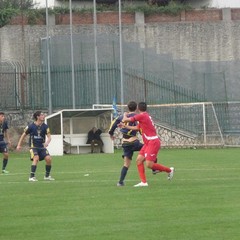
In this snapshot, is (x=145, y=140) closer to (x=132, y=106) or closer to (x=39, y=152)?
(x=132, y=106)

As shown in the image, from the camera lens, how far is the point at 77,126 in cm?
4241

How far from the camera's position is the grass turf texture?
11.9 m

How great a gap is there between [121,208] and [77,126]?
27.9 metres

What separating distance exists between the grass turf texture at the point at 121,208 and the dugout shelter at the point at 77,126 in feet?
54.4

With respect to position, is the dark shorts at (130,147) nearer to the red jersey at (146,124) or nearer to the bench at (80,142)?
the red jersey at (146,124)

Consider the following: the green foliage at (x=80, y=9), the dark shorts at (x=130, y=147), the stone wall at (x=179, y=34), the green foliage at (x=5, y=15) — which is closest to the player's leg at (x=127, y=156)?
the dark shorts at (x=130, y=147)

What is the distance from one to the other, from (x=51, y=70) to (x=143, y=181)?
30121mm

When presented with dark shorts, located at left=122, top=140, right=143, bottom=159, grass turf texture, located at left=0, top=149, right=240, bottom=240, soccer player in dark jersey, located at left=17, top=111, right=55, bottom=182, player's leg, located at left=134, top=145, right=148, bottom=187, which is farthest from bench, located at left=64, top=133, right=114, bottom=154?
player's leg, located at left=134, top=145, right=148, bottom=187

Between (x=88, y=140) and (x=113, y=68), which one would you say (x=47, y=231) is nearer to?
(x=88, y=140)

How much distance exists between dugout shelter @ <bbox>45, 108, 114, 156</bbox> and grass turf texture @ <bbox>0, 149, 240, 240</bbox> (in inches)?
652

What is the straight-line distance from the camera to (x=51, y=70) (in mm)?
48625

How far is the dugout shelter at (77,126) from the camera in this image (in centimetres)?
4012

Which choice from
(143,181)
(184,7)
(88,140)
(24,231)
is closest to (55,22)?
(184,7)

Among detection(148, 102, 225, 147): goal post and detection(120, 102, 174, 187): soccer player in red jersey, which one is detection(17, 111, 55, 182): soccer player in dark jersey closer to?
detection(120, 102, 174, 187): soccer player in red jersey
